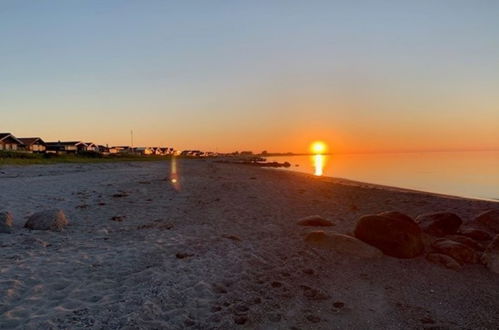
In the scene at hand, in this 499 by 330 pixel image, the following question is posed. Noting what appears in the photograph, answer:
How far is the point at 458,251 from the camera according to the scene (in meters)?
8.59

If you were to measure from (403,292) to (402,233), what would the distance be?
2.51 metres

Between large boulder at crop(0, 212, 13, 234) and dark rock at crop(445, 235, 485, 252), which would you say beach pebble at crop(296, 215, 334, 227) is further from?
large boulder at crop(0, 212, 13, 234)

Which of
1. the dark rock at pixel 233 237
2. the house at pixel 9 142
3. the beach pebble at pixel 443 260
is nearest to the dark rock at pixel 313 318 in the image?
the beach pebble at pixel 443 260

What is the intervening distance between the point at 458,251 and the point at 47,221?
39.6 ft

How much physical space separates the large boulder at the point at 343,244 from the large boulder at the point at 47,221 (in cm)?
794

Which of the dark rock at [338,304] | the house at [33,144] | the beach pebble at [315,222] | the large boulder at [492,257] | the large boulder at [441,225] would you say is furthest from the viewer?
the house at [33,144]

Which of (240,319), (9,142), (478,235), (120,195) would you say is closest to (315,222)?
(478,235)

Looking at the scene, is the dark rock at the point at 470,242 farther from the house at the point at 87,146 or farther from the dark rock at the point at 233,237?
the house at the point at 87,146

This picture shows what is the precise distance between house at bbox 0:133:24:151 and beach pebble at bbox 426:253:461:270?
85015mm

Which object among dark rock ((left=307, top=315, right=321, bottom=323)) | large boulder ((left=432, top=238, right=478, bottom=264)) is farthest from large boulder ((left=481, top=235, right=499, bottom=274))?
dark rock ((left=307, top=315, right=321, bottom=323))

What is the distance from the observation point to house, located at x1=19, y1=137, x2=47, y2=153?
288 ft

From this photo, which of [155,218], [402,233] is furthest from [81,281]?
[402,233]

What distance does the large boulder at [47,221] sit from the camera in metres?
10.5

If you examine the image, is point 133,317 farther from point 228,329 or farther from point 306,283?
point 306,283
